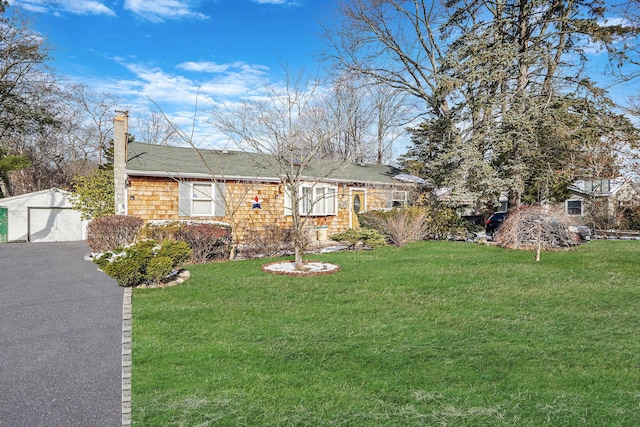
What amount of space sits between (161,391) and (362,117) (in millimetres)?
30562

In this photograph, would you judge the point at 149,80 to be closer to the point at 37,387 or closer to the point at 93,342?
the point at 93,342

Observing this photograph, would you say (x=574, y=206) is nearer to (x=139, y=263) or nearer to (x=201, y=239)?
(x=201, y=239)

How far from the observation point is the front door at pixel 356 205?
61.2 feet

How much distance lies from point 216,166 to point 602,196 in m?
23.4

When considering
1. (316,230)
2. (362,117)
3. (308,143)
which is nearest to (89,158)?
(362,117)

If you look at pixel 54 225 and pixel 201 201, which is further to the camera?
pixel 54 225

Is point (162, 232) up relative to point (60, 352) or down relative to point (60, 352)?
up

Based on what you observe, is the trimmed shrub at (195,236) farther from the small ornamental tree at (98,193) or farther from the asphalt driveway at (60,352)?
the small ornamental tree at (98,193)

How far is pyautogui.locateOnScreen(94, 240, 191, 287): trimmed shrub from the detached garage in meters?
16.0

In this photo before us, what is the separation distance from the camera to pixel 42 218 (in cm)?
2047

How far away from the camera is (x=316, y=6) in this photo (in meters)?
20.7

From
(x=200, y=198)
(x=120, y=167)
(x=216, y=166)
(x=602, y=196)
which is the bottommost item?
(x=200, y=198)

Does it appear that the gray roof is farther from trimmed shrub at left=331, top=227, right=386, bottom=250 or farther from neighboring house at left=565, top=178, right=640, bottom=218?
neighboring house at left=565, top=178, right=640, bottom=218

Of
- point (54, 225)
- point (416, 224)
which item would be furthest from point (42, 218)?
point (416, 224)
